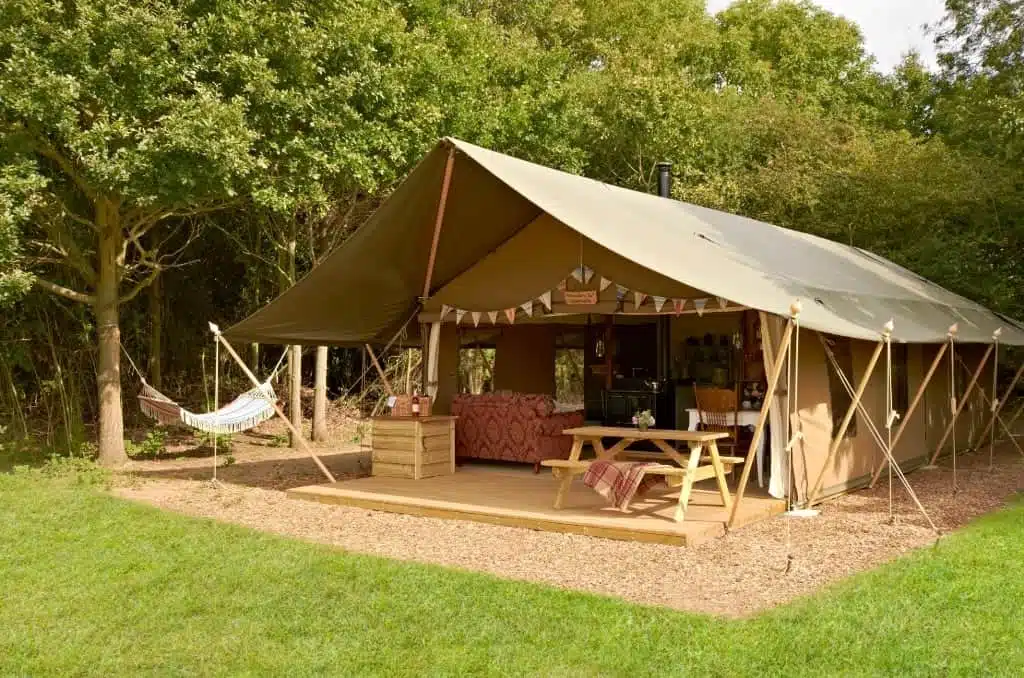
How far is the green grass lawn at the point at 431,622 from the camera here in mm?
3727

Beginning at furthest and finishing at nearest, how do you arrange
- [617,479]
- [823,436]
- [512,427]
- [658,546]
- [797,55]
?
[797,55]
[512,427]
[823,436]
[617,479]
[658,546]

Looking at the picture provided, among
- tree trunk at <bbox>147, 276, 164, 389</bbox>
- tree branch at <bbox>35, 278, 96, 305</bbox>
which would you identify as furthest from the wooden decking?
tree trunk at <bbox>147, 276, 164, 389</bbox>

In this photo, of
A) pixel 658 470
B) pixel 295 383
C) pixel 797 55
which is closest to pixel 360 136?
pixel 295 383

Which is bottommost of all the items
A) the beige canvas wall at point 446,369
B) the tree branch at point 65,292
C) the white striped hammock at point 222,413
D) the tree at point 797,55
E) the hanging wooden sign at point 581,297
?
the white striped hammock at point 222,413

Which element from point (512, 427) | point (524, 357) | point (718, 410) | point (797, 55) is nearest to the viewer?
point (718, 410)

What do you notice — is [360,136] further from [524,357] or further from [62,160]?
[524,357]

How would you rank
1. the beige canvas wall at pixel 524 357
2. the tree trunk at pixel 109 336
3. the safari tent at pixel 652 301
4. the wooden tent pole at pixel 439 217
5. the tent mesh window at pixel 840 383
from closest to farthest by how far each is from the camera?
1. the safari tent at pixel 652 301
2. the wooden tent pole at pixel 439 217
3. the tent mesh window at pixel 840 383
4. the tree trunk at pixel 109 336
5. the beige canvas wall at pixel 524 357

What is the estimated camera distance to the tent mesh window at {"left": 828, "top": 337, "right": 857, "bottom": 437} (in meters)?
8.05

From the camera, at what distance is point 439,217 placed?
8336mm

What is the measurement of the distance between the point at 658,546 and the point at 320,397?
776 centimetres

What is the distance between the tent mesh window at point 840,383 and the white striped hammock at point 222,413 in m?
5.18

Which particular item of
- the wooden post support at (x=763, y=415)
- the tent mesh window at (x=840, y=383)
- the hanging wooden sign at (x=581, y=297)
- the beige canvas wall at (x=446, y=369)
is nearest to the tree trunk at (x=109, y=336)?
the beige canvas wall at (x=446, y=369)

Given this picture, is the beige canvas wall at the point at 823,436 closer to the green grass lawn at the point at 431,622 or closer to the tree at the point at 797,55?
the green grass lawn at the point at 431,622

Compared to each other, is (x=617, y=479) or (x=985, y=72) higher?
(x=985, y=72)
